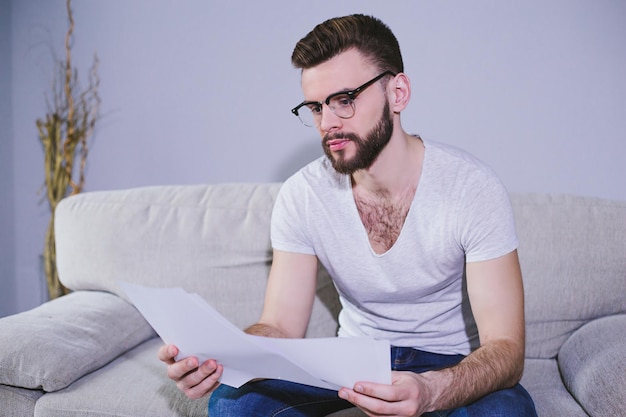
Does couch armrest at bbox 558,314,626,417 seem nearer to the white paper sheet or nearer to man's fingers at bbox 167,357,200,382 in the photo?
the white paper sheet

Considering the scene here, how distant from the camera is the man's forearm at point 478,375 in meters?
1.15

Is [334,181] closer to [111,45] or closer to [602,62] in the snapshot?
[602,62]

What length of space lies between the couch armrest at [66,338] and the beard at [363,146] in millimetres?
814

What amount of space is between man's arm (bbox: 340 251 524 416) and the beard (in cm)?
32

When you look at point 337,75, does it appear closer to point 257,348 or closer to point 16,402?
point 257,348

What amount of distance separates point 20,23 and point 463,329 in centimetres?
247

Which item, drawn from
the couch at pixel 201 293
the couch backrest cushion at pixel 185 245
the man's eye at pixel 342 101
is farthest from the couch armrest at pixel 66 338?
the man's eye at pixel 342 101

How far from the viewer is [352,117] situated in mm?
1410

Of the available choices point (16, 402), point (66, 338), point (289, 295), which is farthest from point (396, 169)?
point (16, 402)

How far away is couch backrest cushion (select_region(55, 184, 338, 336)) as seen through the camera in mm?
1962

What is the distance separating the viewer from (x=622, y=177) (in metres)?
2.23

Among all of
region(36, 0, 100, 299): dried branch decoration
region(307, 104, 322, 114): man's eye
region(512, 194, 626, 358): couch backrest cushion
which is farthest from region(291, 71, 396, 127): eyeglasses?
region(36, 0, 100, 299): dried branch decoration

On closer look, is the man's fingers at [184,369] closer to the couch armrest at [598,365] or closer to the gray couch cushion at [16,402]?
the gray couch cushion at [16,402]

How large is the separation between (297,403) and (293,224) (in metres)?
0.43
